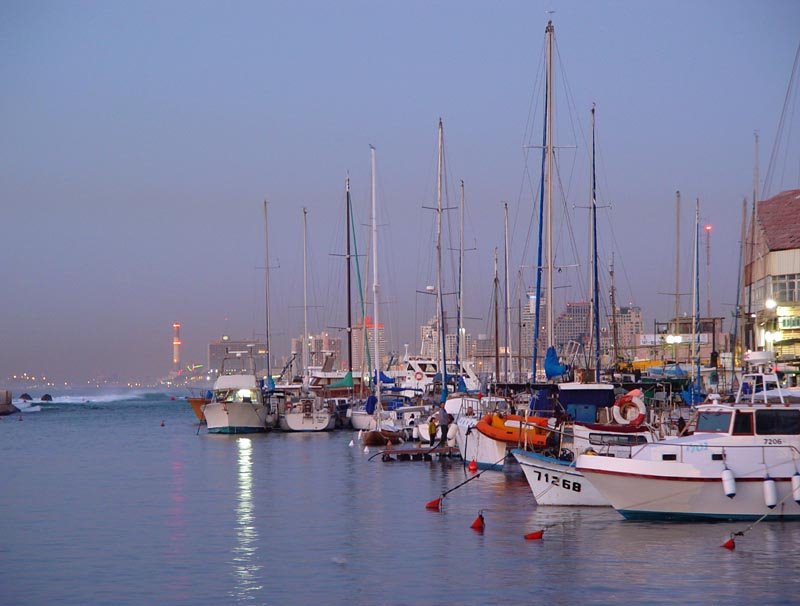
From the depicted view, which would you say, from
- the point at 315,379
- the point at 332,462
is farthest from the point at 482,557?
the point at 315,379

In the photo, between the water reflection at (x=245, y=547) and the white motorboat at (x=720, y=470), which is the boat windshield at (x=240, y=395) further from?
the white motorboat at (x=720, y=470)

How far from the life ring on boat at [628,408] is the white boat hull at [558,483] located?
5.24 metres

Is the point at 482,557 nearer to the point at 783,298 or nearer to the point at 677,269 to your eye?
the point at 783,298

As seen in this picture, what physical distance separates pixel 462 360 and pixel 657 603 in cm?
7315

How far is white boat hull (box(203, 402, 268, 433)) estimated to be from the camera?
259 ft

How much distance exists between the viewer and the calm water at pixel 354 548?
75.8ft

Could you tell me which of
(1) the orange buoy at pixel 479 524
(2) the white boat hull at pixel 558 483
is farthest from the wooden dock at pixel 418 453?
(1) the orange buoy at pixel 479 524

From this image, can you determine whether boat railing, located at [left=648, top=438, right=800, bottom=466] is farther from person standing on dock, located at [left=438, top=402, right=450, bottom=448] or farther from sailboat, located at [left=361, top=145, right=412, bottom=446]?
sailboat, located at [left=361, top=145, right=412, bottom=446]

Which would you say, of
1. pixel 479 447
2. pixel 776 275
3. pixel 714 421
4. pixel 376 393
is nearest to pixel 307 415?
pixel 376 393

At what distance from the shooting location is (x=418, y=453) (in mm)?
53062

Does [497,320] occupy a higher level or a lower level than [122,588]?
higher

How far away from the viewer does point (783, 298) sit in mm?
81750

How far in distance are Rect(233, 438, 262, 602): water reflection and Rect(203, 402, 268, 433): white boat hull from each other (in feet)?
97.2

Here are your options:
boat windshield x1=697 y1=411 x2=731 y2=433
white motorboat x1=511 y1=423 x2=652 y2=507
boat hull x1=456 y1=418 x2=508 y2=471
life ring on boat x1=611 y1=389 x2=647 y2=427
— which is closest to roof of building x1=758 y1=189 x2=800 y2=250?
boat hull x1=456 y1=418 x2=508 y2=471
